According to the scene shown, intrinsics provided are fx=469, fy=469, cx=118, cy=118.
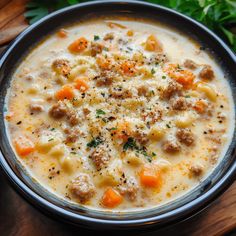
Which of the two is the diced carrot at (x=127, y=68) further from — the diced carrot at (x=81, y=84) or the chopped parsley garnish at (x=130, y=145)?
the chopped parsley garnish at (x=130, y=145)

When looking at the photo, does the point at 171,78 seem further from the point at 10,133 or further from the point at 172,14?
the point at 10,133

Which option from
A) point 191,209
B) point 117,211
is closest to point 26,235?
point 117,211

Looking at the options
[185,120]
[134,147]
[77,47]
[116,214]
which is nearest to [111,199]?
[116,214]

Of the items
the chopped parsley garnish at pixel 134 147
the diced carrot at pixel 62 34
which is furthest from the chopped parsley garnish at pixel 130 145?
the diced carrot at pixel 62 34

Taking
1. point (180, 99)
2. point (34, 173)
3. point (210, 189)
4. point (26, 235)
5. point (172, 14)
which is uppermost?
point (172, 14)

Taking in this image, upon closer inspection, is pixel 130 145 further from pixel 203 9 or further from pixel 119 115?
pixel 203 9

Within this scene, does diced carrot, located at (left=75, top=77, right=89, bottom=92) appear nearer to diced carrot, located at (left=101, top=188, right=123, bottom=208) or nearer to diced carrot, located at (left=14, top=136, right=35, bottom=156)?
diced carrot, located at (left=14, top=136, right=35, bottom=156)
